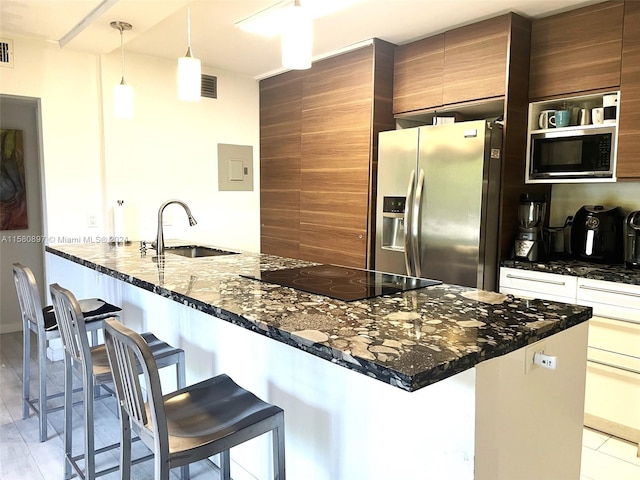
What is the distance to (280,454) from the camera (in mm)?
1436

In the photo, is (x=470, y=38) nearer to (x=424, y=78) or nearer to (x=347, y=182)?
(x=424, y=78)

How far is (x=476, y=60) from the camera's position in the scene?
3088mm

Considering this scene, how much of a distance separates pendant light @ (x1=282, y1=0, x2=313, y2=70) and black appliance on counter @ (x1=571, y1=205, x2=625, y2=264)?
6.90 feet

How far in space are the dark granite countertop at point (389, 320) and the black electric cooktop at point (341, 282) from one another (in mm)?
63

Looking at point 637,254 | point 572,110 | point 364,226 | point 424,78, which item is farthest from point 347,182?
point 637,254

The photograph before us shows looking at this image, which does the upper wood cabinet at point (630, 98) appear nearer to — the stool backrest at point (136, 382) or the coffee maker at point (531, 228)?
the coffee maker at point (531, 228)

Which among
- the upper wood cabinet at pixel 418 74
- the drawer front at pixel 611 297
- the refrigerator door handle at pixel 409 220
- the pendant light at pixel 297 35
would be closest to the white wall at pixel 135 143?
the upper wood cabinet at pixel 418 74

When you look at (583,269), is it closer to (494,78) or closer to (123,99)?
(494,78)

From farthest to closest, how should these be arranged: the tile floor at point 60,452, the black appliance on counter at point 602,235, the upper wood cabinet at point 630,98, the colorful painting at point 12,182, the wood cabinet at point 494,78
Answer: the colorful painting at point 12,182 → the wood cabinet at point 494,78 → the black appliance on counter at point 602,235 → the upper wood cabinet at point 630,98 → the tile floor at point 60,452

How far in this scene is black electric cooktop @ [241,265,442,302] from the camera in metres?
1.72

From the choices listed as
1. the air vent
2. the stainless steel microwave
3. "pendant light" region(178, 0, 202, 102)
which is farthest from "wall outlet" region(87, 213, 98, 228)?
the stainless steel microwave

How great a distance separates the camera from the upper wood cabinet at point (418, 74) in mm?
3330

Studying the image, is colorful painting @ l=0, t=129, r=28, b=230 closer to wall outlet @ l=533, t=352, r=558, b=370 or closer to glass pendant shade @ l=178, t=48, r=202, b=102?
glass pendant shade @ l=178, t=48, r=202, b=102

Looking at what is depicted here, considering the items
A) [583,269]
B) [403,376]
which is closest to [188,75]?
[403,376]
